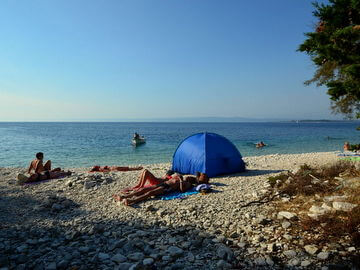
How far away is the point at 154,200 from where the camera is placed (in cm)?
804

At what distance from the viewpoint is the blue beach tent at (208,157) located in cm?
1160

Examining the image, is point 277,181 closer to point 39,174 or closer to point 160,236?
point 160,236

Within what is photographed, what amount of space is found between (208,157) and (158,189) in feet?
13.2

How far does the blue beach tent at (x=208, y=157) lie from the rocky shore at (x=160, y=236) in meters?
3.06

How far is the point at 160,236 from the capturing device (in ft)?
17.2

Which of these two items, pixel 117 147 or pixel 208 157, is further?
pixel 117 147

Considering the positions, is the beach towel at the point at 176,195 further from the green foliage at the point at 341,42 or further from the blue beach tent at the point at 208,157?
the green foliage at the point at 341,42

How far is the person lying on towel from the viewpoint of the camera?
25.6ft

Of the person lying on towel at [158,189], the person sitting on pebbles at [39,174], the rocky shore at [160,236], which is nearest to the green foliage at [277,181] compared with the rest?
the rocky shore at [160,236]

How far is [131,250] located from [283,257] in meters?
3.00

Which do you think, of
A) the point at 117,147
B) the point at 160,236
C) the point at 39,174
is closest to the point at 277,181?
the point at 160,236

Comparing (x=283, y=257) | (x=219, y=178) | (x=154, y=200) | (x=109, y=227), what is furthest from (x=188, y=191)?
(x=283, y=257)

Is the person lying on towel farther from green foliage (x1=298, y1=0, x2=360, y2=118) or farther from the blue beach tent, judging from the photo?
green foliage (x1=298, y1=0, x2=360, y2=118)

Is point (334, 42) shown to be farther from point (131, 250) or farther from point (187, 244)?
point (131, 250)
